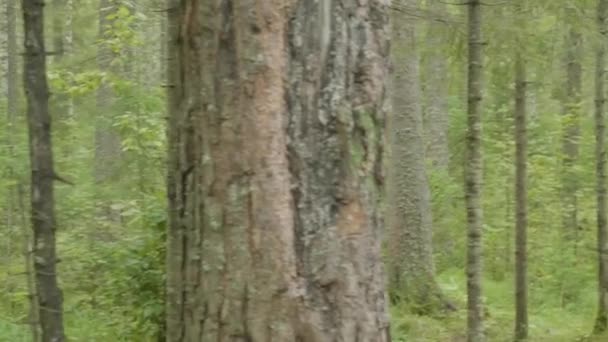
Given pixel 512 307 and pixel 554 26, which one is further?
pixel 512 307

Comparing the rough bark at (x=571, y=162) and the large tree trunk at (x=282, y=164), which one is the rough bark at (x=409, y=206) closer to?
the rough bark at (x=571, y=162)

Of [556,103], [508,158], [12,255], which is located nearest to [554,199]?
[508,158]

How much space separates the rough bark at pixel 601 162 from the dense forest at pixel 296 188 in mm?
22

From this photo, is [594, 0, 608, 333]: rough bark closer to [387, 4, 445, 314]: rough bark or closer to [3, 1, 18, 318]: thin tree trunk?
[387, 4, 445, 314]: rough bark

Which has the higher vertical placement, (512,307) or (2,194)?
(2,194)

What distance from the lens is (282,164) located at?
2.76 meters

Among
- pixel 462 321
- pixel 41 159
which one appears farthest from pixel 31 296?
pixel 462 321

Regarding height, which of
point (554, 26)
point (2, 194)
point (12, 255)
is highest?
point (554, 26)

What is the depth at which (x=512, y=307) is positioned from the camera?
36.4 feet

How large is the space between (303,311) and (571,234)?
1187cm

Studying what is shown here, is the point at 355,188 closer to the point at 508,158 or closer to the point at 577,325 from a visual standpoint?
the point at 577,325

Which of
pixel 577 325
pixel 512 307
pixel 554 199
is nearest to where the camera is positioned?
pixel 577 325

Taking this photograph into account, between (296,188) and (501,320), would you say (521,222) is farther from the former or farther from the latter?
(296,188)

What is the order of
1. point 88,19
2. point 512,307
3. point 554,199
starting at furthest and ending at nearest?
point 554,199, point 512,307, point 88,19
